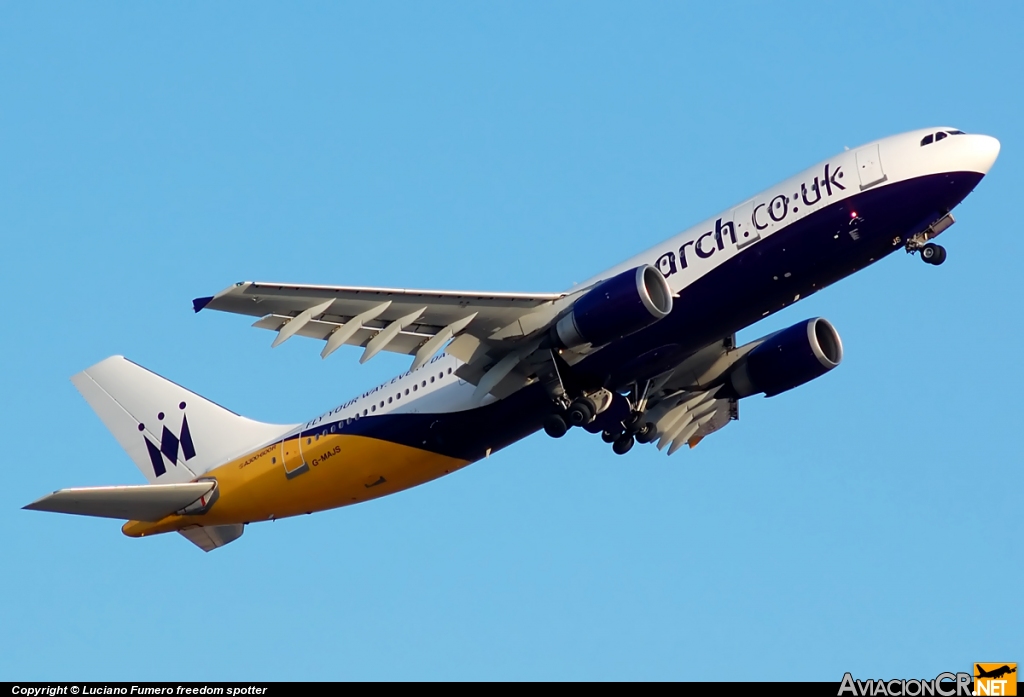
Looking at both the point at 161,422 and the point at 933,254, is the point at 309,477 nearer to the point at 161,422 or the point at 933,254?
the point at 161,422

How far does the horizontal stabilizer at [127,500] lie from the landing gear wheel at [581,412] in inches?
402

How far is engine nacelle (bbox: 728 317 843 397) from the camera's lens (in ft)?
126

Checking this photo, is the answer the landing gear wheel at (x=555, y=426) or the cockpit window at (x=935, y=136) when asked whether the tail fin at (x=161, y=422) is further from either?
the cockpit window at (x=935, y=136)

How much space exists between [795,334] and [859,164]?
6874mm

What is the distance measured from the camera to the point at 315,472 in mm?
37281

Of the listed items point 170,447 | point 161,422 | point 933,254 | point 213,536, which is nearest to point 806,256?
point 933,254

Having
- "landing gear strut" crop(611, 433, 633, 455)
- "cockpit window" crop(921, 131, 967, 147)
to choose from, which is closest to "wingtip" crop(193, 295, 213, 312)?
"landing gear strut" crop(611, 433, 633, 455)

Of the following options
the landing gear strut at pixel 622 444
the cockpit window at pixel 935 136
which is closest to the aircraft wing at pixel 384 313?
the landing gear strut at pixel 622 444

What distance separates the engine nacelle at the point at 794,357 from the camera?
3831cm

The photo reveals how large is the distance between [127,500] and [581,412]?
1192 centimetres

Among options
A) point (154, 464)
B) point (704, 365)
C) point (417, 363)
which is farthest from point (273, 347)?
point (704, 365)

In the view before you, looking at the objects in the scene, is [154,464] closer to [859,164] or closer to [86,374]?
[86,374]

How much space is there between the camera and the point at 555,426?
116 feet

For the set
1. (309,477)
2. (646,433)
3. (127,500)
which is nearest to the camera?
(127,500)
